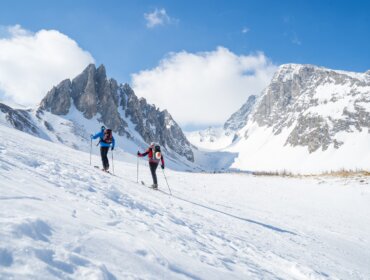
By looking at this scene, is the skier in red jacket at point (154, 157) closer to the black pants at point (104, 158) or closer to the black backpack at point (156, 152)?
the black backpack at point (156, 152)

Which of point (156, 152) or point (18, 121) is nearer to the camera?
point (156, 152)

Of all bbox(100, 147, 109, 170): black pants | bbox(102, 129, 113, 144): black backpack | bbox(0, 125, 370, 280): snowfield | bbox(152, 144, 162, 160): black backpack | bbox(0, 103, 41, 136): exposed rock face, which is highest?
bbox(0, 103, 41, 136): exposed rock face

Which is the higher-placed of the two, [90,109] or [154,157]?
[90,109]

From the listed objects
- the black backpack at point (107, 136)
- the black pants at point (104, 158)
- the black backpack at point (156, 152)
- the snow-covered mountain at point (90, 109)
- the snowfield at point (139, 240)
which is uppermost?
the snow-covered mountain at point (90, 109)

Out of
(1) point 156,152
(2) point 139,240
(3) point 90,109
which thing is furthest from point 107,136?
(3) point 90,109

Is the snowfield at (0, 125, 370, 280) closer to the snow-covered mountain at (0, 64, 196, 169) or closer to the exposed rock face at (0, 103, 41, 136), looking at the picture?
the exposed rock face at (0, 103, 41, 136)

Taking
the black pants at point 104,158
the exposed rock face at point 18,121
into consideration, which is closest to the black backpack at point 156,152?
the black pants at point 104,158

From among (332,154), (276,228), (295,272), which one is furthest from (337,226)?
(332,154)

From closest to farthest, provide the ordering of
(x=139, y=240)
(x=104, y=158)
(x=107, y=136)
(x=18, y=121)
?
(x=139, y=240) < (x=104, y=158) < (x=107, y=136) < (x=18, y=121)

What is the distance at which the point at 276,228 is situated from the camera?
10.6 metres

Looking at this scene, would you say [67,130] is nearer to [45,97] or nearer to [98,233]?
[45,97]

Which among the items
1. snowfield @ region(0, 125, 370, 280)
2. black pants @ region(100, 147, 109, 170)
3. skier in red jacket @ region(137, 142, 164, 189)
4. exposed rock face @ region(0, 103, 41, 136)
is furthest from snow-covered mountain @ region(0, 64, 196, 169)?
snowfield @ region(0, 125, 370, 280)

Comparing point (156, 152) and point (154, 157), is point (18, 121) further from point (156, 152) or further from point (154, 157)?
point (156, 152)

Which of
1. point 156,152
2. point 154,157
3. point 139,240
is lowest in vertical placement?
point 139,240
